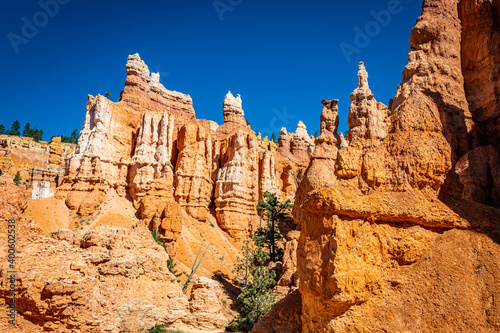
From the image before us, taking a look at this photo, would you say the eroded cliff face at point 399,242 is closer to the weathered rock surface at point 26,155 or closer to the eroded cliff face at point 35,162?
the eroded cliff face at point 35,162

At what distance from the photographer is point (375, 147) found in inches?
444

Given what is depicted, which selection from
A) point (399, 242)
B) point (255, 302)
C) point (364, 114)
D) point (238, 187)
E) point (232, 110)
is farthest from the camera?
point (232, 110)

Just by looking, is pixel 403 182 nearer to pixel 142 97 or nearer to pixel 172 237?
pixel 172 237

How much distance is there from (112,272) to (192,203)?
3157cm

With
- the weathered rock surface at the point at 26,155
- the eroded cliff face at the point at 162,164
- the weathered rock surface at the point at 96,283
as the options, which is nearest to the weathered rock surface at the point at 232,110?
the eroded cliff face at the point at 162,164

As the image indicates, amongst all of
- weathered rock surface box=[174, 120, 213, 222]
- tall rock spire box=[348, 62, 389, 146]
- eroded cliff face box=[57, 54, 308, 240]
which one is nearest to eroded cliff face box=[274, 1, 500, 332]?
tall rock spire box=[348, 62, 389, 146]

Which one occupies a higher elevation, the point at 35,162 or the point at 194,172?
the point at 35,162

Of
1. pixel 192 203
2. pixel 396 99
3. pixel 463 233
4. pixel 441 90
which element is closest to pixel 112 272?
pixel 463 233

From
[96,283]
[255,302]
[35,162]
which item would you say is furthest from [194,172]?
[35,162]

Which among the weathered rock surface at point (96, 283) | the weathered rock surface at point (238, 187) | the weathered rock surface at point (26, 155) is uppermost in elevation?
the weathered rock surface at point (26, 155)

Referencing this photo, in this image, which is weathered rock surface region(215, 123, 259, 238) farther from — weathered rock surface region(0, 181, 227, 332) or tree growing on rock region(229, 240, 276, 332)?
weathered rock surface region(0, 181, 227, 332)

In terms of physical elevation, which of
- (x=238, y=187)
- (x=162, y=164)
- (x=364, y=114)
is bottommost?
(x=238, y=187)

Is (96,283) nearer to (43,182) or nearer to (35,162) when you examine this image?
(43,182)

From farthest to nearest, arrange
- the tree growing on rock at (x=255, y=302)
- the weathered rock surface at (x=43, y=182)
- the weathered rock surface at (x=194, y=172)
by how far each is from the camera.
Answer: the weathered rock surface at (x=194, y=172)
the weathered rock surface at (x=43, y=182)
the tree growing on rock at (x=255, y=302)
